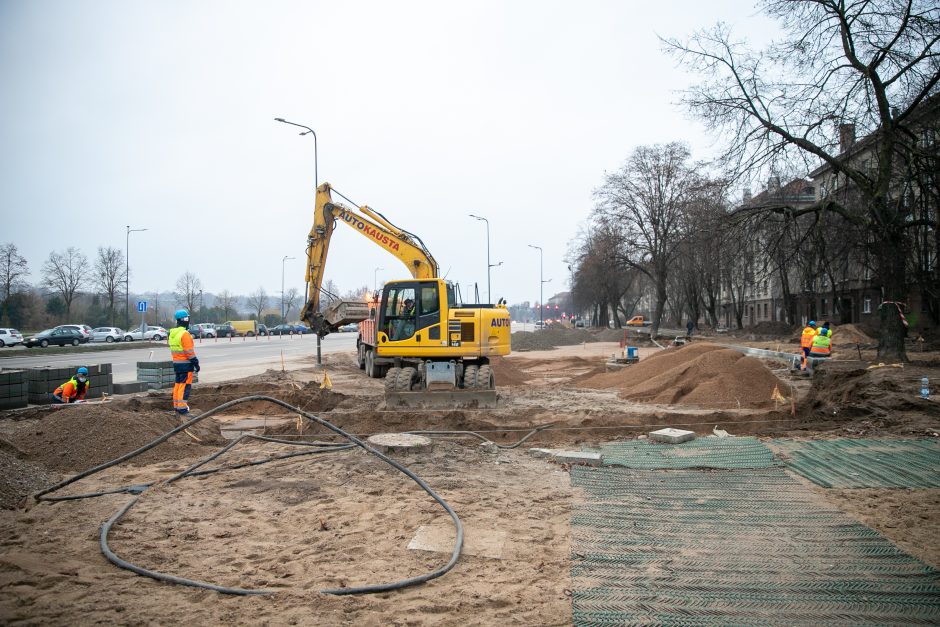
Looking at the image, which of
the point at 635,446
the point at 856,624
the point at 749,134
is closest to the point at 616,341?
the point at 749,134

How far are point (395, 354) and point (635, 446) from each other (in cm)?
673

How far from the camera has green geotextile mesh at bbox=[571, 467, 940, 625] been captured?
393 centimetres

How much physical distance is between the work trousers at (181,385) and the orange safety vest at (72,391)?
3812 millimetres

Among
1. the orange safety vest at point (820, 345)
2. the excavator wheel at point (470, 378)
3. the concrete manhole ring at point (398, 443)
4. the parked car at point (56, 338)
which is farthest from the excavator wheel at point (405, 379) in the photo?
the parked car at point (56, 338)

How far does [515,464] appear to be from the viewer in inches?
317

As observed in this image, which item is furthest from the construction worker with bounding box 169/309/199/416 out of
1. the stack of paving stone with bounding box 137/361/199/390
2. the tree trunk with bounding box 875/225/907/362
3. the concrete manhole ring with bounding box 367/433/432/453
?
the tree trunk with bounding box 875/225/907/362

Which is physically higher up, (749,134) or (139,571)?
(749,134)

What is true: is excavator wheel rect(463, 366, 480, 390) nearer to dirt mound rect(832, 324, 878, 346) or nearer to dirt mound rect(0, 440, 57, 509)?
dirt mound rect(0, 440, 57, 509)

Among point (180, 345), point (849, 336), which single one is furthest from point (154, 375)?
point (849, 336)

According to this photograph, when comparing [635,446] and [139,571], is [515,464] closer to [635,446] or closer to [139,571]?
[635,446]

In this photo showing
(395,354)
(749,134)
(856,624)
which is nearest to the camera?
(856,624)

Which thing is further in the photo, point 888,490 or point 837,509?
point 888,490

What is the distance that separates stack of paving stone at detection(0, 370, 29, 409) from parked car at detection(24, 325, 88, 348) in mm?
32545

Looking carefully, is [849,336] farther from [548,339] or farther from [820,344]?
[548,339]
